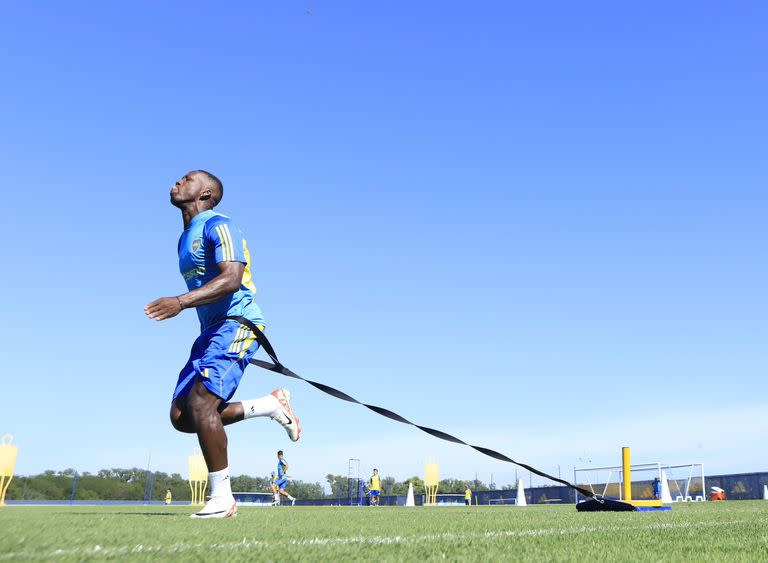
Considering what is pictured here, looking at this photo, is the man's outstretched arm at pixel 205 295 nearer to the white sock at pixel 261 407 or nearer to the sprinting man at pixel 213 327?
the sprinting man at pixel 213 327

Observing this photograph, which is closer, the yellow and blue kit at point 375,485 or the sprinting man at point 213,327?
the sprinting man at point 213,327

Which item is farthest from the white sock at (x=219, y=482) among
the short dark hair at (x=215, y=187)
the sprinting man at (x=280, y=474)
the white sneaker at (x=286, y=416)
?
the sprinting man at (x=280, y=474)

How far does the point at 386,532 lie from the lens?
3619 millimetres

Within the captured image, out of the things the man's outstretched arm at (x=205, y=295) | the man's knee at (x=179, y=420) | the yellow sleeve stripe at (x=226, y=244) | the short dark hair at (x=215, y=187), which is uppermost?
the short dark hair at (x=215, y=187)

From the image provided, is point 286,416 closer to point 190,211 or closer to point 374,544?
point 190,211

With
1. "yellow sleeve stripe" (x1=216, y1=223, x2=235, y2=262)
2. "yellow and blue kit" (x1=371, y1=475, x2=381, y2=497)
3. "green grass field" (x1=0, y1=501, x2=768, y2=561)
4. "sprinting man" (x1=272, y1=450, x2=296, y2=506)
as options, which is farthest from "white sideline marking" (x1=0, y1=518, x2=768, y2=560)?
"yellow and blue kit" (x1=371, y1=475, x2=381, y2=497)

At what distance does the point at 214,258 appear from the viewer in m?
4.87

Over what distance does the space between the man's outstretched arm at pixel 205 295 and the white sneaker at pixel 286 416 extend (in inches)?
58.0

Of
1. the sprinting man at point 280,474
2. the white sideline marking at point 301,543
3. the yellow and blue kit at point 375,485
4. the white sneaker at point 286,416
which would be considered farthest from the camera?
the yellow and blue kit at point 375,485

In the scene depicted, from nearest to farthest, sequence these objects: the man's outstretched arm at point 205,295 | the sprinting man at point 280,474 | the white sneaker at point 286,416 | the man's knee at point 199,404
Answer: the man's outstretched arm at point 205,295, the man's knee at point 199,404, the white sneaker at point 286,416, the sprinting man at point 280,474

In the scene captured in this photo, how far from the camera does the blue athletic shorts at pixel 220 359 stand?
14.9ft

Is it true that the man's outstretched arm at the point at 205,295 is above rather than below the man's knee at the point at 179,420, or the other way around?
above

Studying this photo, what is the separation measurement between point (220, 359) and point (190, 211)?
1.31m

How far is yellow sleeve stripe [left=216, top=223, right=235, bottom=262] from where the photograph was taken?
473 cm
